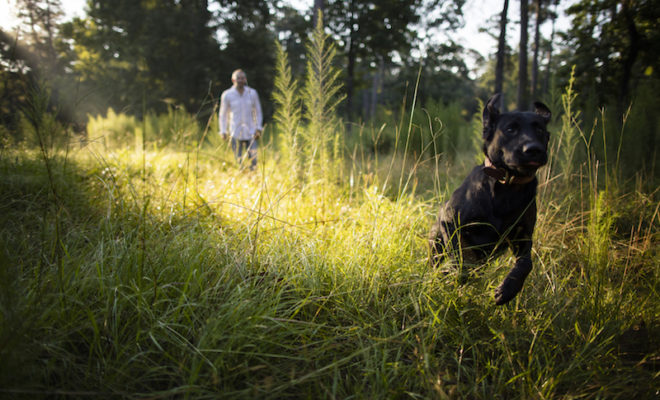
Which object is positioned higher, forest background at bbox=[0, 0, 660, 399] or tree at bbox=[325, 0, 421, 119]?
tree at bbox=[325, 0, 421, 119]

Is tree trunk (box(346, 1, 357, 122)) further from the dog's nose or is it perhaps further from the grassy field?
the dog's nose

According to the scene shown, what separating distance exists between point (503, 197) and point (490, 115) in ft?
1.49

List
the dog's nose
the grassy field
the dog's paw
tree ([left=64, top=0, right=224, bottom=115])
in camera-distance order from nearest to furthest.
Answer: the grassy field
the dog's nose
the dog's paw
tree ([left=64, top=0, right=224, bottom=115])

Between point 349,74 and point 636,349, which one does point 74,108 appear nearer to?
point 636,349

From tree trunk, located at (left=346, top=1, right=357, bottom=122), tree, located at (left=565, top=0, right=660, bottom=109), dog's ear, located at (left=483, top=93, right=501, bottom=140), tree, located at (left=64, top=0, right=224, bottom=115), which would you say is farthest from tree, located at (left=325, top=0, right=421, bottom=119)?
dog's ear, located at (left=483, top=93, right=501, bottom=140)

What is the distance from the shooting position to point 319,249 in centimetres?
196

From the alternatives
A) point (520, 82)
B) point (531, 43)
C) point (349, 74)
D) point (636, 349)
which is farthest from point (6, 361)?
point (531, 43)

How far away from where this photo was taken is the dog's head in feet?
4.40

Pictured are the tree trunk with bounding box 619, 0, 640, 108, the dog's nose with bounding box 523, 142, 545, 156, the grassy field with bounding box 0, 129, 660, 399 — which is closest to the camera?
the grassy field with bounding box 0, 129, 660, 399

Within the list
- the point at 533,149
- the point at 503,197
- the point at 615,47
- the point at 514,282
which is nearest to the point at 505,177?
the point at 503,197

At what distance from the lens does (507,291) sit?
1.43 metres

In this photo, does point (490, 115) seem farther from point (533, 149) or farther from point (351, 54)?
point (351, 54)

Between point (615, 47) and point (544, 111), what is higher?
point (615, 47)

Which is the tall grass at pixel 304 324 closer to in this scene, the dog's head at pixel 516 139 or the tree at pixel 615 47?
the dog's head at pixel 516 139
